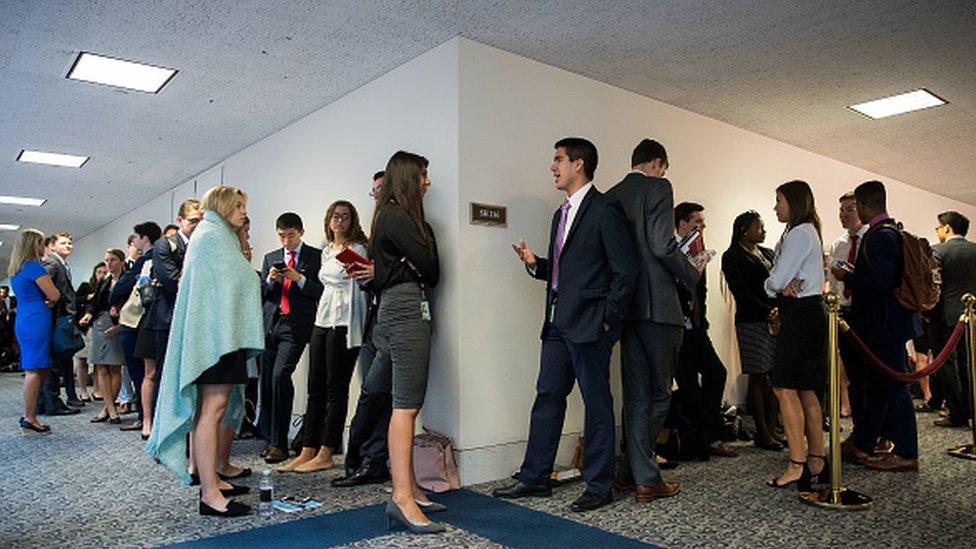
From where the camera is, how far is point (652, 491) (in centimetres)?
323

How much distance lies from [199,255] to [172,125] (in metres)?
3.27

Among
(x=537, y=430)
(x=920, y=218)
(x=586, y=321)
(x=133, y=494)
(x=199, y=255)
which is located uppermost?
(x=920, y=218)

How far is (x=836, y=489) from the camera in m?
3.13

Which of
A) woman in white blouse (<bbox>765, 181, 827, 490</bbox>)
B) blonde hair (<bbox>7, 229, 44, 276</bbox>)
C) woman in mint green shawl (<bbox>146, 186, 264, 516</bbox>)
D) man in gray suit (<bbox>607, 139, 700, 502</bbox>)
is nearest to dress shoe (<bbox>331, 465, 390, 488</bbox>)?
woman in mint green shawl (<bbox>146, 186, 264, 516</bbox>)

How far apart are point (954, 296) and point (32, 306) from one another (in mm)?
7736

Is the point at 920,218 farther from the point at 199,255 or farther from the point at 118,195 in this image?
the point at 118,195

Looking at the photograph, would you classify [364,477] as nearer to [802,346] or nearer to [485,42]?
[802,346]

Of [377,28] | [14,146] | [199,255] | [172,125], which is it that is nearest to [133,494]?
[199,255]

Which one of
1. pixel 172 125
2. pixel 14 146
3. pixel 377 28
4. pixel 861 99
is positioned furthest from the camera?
pixel 14 146

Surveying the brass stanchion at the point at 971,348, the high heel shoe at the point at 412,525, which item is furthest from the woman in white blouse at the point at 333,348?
the brass stanchion at the point at 971,348

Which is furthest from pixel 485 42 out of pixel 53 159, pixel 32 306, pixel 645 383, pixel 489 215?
pixel 53 159

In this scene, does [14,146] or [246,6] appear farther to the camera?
[14,146]

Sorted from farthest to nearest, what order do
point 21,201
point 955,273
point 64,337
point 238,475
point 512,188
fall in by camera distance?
point 21,201
point 64,337
point 955,273
point 512,188
point 238,475

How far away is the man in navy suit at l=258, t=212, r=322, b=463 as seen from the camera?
13.8 feet
